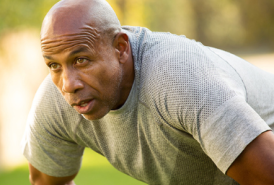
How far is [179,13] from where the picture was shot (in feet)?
45.0

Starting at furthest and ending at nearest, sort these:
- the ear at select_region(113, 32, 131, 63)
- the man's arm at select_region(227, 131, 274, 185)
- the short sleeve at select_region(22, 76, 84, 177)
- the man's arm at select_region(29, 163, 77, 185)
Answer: the man's arm at select_region(29, 163, 77, 185) → the short sleeve at select_region(22, 76, 84, 177) → the ear at select_region(113, 32, 131, 63) → the man's arm at select_region(227, 131, 274, 185)

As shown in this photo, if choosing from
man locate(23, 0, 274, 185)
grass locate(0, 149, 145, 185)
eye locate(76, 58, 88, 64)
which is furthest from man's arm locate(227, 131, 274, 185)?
grass locate(0, 149, 145, 185)

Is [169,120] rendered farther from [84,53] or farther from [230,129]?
[84,53]

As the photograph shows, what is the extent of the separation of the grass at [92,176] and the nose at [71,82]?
11.4ft

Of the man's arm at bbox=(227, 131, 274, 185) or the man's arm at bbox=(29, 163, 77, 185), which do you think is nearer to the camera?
the man's arm at bbox=(227, 131, 274, 185)

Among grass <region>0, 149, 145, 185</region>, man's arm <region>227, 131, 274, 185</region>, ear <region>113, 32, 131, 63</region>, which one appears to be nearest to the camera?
man's arm <region>227, 131, 274, 185</region>

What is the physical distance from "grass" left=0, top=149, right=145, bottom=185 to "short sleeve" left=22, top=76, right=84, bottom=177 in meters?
2.50

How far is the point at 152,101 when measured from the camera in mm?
2098

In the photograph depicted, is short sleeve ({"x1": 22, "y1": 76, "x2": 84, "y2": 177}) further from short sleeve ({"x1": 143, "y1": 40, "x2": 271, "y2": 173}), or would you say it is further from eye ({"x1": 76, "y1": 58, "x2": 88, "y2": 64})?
short sleeve ({"x1": 143, "y1": 40, "x2": 271, "y2": 173})

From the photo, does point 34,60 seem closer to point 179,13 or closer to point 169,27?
point 169,27

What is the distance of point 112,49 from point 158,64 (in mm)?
265

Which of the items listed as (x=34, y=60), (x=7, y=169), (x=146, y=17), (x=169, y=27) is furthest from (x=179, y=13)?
(x=7, y=169)

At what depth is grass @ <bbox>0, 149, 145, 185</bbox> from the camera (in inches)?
213

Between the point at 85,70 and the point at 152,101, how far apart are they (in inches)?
15.1
